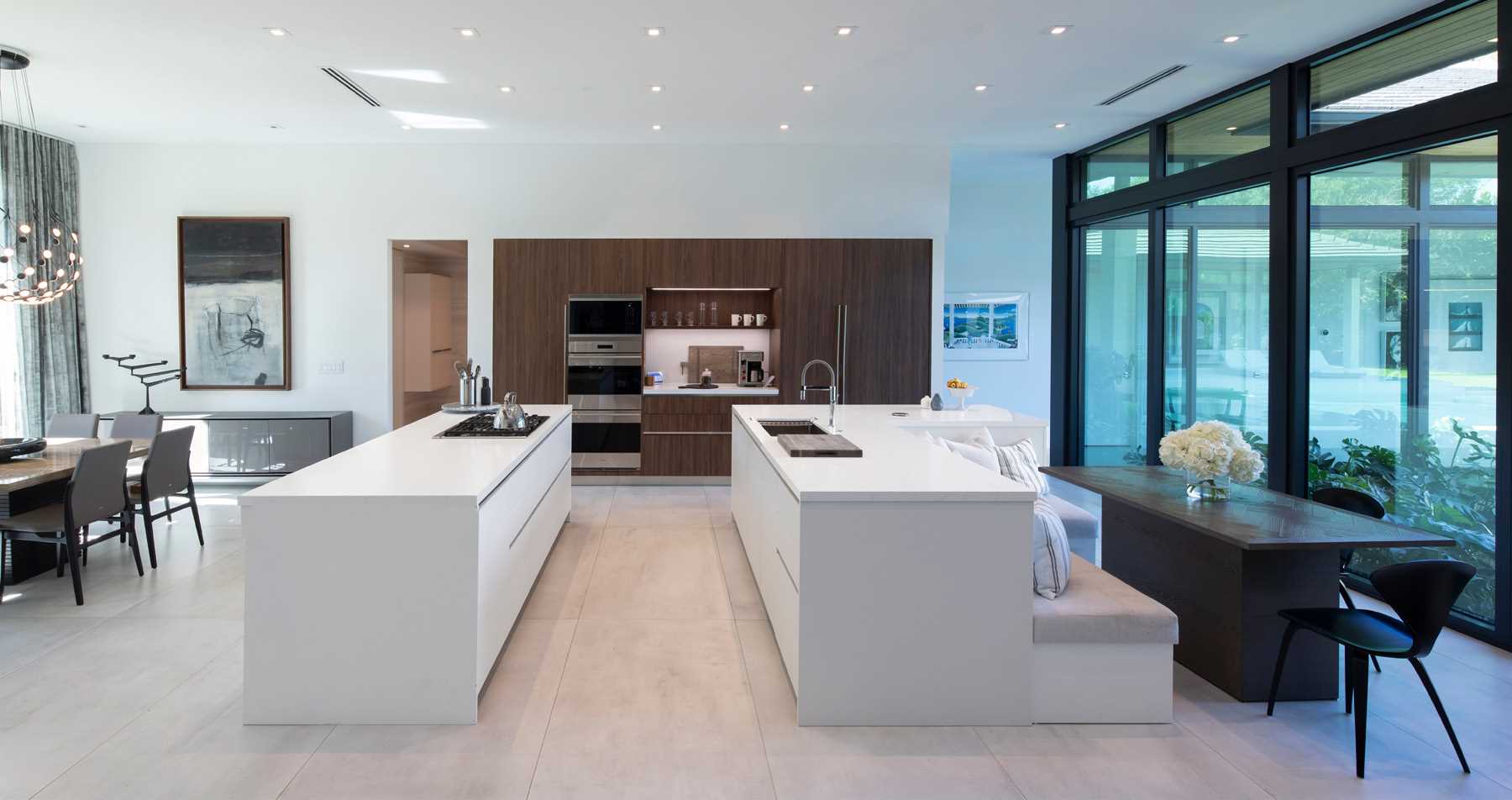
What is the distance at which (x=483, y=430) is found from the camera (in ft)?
15.1

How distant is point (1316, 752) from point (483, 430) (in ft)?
12.4

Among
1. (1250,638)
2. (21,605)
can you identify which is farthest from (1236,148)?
(21,605)

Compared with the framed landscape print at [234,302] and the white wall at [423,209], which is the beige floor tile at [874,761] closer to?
the white wall at [423,209]

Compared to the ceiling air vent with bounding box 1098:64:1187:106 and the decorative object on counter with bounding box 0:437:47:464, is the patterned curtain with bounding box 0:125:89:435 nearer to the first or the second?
the decorative object on counter with bounding box 0:437:47:464

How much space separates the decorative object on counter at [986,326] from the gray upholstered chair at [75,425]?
26.1 ft

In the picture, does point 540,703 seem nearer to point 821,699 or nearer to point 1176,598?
point 821,699

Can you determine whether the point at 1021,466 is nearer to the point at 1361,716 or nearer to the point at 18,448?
the point at 1361,716

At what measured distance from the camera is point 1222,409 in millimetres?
5973

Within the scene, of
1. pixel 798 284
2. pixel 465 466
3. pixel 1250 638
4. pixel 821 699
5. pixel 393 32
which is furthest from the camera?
pixel 798 284

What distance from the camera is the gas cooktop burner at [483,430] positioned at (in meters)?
4.54

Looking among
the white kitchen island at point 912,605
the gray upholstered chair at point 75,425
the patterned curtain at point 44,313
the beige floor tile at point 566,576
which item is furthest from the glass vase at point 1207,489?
the patterned curtain at point 44,313

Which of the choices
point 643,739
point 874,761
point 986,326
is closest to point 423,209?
point 986,326

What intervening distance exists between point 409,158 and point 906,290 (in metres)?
4.57

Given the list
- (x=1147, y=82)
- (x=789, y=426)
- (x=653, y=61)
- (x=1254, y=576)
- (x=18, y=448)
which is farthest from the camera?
(x=1147, y=82)
